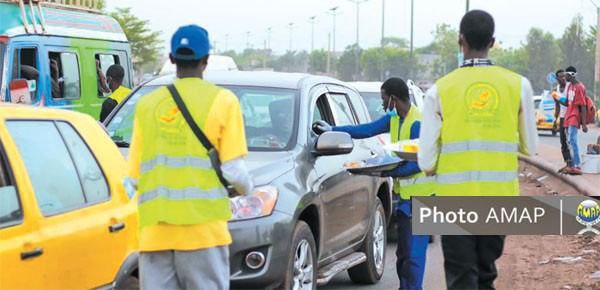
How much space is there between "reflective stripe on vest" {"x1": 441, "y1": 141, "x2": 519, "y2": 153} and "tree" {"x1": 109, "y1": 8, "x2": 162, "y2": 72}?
68.8m

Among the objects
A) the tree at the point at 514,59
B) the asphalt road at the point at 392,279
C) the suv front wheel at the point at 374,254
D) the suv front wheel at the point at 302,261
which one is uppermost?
the suv front wheel at the point at 302,261

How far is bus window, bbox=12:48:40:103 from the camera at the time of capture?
16047 millimetres

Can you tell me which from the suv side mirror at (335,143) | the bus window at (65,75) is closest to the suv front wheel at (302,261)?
the suv side mirror at (335,143)

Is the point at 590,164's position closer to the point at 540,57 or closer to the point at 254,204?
the point at 254,204

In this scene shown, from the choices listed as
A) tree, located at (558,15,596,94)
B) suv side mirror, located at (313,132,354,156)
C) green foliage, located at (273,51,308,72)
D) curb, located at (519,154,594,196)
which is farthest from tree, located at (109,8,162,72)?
green foliage, located at (273,51,308,72)

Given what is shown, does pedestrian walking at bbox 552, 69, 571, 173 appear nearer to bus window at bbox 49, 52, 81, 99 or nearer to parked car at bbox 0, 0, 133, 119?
parked car at bbox 0, 0, 133, 119

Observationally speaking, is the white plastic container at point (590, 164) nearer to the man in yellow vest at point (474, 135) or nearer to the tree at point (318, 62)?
the man in yellow vest at point (474, 135)

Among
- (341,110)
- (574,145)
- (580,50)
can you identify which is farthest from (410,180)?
(580,50)

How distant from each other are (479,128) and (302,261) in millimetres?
2430

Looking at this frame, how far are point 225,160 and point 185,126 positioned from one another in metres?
0.23

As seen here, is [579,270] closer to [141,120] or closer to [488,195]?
[488,195]

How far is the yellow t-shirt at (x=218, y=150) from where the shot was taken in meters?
4.97

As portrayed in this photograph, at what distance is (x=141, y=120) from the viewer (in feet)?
16.8

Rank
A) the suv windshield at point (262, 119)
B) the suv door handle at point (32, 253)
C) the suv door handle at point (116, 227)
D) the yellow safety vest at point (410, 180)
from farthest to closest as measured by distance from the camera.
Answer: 1. the suv windshield at point (262, 119)
2. the yellow safety vest at point (410, 180)
3. the suv door handle at point (116, 227)
4. the suv door handle at point (32, 253)
